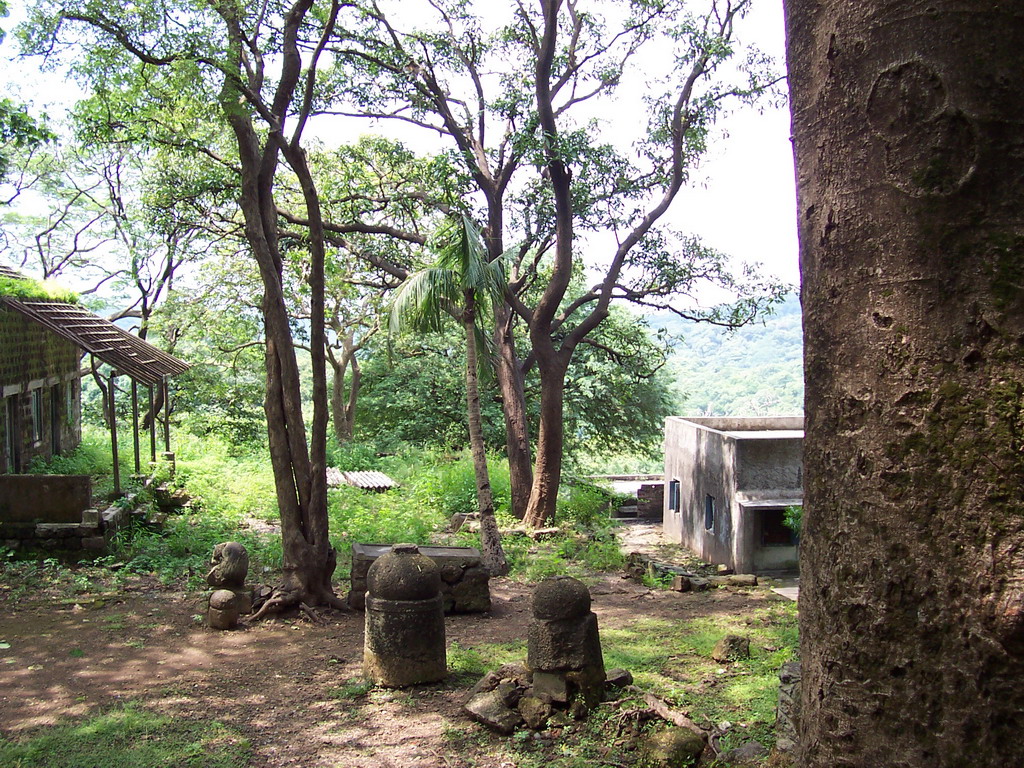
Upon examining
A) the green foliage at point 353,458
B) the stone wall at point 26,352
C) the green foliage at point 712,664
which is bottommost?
the green foliage at point 712,664

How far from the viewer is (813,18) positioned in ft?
A: 6.61

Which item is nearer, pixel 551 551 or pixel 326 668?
pixel 326 668

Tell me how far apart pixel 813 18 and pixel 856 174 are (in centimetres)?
43

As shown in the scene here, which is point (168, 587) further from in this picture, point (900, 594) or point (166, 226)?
point (900, 594)

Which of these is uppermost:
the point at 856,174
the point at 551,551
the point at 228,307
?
the point at 228,307

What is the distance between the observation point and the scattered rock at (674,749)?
555 centimetres

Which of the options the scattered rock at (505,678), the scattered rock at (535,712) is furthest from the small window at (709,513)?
the scattered rock at (535,712)

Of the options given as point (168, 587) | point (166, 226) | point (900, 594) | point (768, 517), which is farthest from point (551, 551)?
point (900, 594)

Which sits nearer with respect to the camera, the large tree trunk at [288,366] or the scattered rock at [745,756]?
the scattered rock at [745,756]

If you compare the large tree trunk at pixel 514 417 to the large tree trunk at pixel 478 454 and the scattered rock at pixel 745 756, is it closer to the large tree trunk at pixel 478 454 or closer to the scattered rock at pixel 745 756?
the large tree trunk at pixel 478 454

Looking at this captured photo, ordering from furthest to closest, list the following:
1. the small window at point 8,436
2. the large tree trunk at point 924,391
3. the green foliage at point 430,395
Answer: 1. the green foliage at point 430,395
2. the small window at point 8,436
3. the large tree trunk at point 924,391

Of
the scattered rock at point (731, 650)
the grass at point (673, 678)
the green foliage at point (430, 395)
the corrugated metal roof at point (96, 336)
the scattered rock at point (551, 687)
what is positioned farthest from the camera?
the green foliage at point (430, 395)

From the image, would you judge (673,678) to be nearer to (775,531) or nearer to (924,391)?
(924,391)

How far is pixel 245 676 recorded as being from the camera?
7.98m
